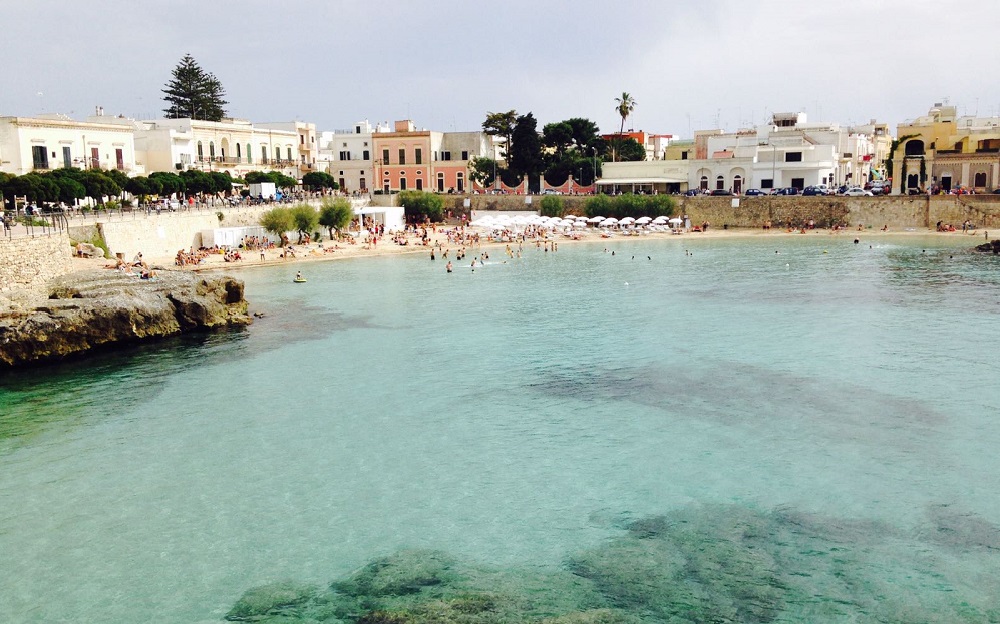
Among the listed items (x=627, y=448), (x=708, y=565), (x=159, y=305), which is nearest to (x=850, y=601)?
(x=708, y=565)

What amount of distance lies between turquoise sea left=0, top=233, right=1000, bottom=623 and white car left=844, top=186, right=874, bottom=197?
31.5m

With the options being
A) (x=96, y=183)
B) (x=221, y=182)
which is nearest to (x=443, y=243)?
(x=221, y=182)

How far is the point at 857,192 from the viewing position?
6069cm

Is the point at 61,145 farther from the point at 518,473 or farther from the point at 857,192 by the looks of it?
the point at 857,192

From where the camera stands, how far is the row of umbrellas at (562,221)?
59.4 metres

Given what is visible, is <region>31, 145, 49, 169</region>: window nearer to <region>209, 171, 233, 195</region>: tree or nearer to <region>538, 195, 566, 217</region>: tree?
<region>209, 171, 233, 195</region>: tree

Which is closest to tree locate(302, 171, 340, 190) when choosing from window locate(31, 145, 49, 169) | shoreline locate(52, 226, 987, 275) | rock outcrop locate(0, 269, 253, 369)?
shoreline locate(52, 226, 987, 275)

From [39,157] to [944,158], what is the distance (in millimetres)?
60592

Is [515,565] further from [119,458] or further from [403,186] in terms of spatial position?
[403,186]

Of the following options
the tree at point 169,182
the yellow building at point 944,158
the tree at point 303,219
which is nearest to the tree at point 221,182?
the tree at point 169,182

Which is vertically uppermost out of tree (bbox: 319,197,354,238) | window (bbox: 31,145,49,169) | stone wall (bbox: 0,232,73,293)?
window (bbox: 31,145,49,169)

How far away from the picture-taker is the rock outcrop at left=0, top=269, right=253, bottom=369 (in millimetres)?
24438

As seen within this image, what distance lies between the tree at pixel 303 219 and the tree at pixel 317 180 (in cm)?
1252

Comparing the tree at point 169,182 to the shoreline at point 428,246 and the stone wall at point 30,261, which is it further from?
the stone wall at point 30,261
